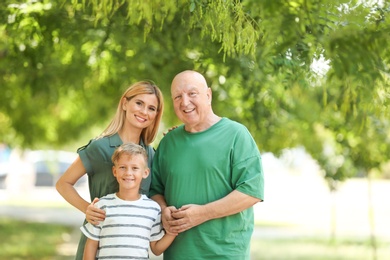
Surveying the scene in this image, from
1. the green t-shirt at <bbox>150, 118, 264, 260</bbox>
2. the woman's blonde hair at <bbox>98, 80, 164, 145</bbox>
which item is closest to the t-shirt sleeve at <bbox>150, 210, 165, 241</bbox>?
the green t-shirt at <bbox>150, 118, 264, 260</bbox>

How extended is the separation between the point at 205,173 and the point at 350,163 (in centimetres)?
1052

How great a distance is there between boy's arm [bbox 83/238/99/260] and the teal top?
293 mm

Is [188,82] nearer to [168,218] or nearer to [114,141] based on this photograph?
[114,141]

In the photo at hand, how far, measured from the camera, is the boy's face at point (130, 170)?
15.9ft

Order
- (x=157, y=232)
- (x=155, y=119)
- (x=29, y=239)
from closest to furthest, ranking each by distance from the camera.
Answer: (x=157, y=232), (x=155, y=119), (x=29, y=239)

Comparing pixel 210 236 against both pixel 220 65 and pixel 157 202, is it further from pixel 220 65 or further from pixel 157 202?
pixel 220 65

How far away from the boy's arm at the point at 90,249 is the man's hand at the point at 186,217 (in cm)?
43

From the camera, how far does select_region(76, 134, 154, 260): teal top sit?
5.16 metres

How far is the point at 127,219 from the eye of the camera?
15.8 ft

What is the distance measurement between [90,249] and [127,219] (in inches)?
10.8

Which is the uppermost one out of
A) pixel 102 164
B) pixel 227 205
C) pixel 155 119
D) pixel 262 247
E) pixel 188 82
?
pixel 262 247

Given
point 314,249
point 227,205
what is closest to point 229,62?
point 227,205

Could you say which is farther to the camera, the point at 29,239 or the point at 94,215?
the point at 29,239

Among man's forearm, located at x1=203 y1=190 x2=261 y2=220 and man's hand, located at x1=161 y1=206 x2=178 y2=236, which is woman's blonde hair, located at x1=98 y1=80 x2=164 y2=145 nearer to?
man's hand, located at x1=161 y1=206 x2=178 y2=236
